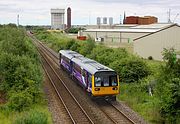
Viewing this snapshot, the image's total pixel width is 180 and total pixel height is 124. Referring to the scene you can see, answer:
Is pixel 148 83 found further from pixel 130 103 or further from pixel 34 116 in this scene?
pixel 34 116

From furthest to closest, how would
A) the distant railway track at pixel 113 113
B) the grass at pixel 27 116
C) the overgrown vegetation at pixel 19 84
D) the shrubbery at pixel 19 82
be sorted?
1. the shrubbery at pixel 19 82
2. the overgrown vegetation at pixel 19 84
3. the distant railway track at pixel 113 113
4. the grass at pixel 27 116

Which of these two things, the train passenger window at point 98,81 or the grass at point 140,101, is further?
the train passenger window at point 98,81

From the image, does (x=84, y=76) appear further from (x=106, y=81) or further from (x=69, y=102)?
(x=106, y=81)

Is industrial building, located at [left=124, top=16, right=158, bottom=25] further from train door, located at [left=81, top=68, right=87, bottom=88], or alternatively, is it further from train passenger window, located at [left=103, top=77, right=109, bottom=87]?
train passenger window, located at [left=103, top=77, right=109, bottom=87]

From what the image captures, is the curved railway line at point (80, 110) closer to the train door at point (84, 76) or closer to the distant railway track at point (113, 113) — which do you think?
the distant railway track at point (113, 113)

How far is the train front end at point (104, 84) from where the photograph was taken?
80.0 feet

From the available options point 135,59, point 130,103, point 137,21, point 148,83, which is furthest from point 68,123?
point 137,21

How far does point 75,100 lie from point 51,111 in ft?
11.9

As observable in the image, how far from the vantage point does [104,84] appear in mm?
24609

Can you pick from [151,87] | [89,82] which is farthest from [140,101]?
[89,82]

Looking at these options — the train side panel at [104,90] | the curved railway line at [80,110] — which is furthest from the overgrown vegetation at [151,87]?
the train side panel at [104,90]

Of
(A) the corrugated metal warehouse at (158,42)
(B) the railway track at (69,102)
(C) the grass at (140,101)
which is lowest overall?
(B) the railway track at (69,102)

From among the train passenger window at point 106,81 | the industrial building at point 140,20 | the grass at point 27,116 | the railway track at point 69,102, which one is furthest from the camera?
the industrial building at point 140,20

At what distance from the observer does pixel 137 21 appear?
148 metres
